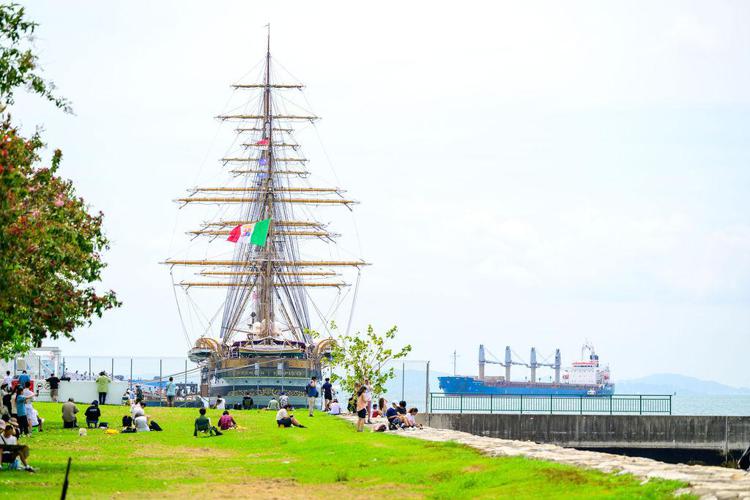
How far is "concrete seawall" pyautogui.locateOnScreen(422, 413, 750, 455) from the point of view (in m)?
56.4

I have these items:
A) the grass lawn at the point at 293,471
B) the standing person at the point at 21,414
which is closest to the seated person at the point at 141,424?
the grass lawn at the point at 293,471

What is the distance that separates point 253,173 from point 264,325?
13.2m

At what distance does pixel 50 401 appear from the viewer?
189ft

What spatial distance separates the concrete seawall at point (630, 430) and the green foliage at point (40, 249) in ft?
92.7

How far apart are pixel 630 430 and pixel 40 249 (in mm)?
37283

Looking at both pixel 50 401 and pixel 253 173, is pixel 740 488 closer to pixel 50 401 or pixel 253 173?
pixel 50 401

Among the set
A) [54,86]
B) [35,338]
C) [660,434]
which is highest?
[54,86]

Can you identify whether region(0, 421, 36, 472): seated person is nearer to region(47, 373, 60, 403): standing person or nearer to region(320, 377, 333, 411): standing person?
region(47, 373, 60, 403): standing person

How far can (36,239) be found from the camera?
2475cm

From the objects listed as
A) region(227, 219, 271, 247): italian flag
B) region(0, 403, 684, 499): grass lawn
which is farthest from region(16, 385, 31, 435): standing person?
region(227, 219, 271, 247): italian flag

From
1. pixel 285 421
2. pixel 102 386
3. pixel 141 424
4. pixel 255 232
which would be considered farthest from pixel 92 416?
pixel 255 232

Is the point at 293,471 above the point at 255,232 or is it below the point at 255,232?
below

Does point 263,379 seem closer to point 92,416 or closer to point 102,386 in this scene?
point 102,386

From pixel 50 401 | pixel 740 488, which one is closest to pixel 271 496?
pixel 740 488
